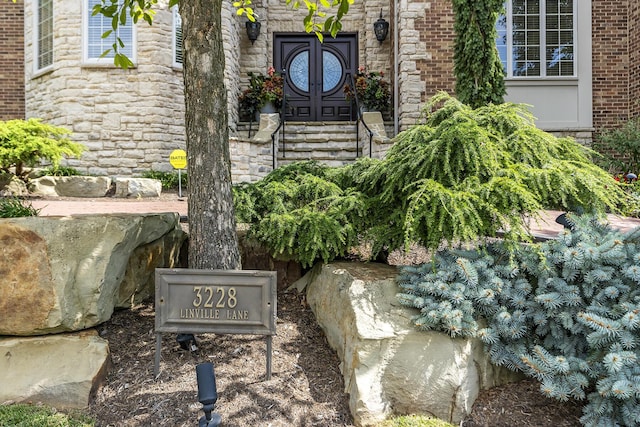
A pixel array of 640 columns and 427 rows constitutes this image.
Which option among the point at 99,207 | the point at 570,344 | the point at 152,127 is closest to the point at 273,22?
the point at 152,127

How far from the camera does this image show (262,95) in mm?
10266

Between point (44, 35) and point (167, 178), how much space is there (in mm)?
4674

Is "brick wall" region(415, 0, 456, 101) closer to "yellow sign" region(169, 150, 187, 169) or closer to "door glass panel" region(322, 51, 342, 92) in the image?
"door glass panel" region(322, 51, 342, 92)

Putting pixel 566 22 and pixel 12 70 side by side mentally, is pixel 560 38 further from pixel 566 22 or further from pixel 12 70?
pixel 12 70

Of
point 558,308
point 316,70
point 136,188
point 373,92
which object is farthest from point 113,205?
point 316,70

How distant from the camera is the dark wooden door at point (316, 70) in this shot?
11.8 metres

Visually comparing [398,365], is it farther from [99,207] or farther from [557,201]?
[99,207]

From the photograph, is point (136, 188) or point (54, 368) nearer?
point (54, 368)

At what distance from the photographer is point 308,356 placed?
3.01 m

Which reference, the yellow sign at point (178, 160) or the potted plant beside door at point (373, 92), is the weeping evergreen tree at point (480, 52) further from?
the yellow sign at point (178, 160)

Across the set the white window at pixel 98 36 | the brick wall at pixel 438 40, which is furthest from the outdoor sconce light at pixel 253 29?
the brick wall at pixel 438 40

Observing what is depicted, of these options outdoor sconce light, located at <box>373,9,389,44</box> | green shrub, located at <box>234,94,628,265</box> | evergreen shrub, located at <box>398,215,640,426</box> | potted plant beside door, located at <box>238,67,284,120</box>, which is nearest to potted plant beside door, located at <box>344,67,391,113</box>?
outdoor sconce light, located at <box>373,9,389,44</box>

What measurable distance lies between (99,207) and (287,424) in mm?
5426

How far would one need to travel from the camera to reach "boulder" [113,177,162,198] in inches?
330
